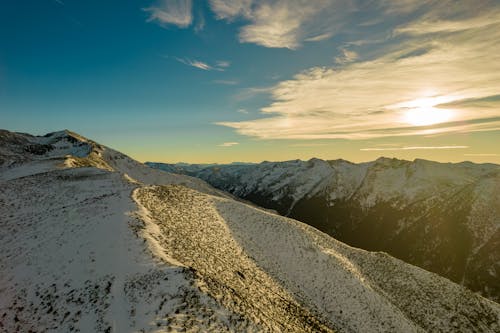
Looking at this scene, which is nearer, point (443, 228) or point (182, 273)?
point (182, 273)

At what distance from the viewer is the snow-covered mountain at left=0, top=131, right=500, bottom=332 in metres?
14.5

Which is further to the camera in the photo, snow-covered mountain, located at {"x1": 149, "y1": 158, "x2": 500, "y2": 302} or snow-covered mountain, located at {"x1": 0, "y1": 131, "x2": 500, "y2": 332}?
snow-covered mountain, located at {"x1": 149, "y1": 158, "x2": 500, "y2": 302}

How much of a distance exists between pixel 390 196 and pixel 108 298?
699ft

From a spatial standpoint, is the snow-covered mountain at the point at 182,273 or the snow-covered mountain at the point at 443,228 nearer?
the snow-covered mountain at the point at 182,273

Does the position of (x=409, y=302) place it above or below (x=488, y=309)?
above

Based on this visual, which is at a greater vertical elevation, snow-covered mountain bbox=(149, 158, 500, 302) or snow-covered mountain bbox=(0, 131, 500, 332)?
snow-covered mountain bbox=(0, 131, 500, 332)

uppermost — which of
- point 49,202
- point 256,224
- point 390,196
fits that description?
point 49,202

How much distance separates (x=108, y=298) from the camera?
49.0 ft

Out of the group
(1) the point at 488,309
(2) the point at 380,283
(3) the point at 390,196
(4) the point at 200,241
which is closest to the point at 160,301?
(4) the point at 200,241

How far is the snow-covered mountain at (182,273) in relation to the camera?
1452cm

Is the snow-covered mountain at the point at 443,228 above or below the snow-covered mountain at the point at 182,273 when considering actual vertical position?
below

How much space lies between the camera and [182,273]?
16297 mm

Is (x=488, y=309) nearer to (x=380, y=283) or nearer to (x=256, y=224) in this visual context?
(x=380, y=283)

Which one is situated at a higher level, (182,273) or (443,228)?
(182,273)
